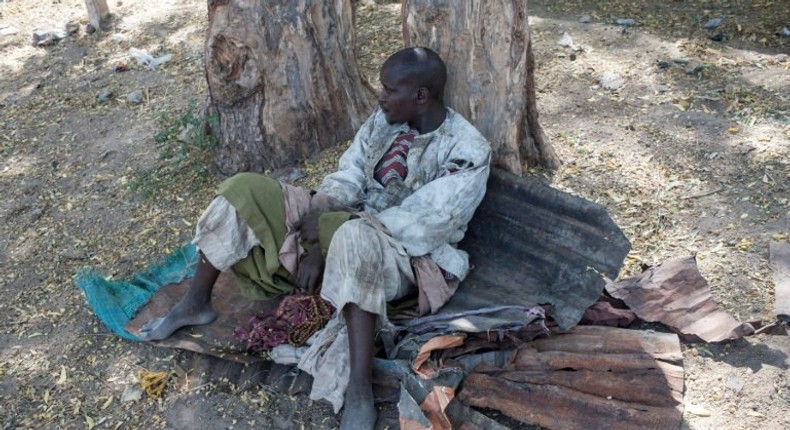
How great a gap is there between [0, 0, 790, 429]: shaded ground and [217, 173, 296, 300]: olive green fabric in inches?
18.2

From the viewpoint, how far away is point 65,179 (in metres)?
5.00

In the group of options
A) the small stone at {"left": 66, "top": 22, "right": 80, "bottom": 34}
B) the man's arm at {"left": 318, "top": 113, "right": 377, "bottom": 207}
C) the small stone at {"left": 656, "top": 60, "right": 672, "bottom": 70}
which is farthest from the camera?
the small stone at {"left": 66, "top": 22, "right": 80, "bottom": 34}

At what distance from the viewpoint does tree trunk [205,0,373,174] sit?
4.26m

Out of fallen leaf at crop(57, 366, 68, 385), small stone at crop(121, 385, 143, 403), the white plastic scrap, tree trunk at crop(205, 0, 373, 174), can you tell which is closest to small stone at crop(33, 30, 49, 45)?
the white plastic scrap

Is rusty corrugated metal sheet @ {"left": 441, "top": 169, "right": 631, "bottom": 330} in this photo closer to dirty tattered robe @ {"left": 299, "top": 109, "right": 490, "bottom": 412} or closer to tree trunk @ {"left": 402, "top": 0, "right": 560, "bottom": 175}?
dirty tattered robe @ {"left": 299, "top": 109, "right": 490, "bottom": 412}

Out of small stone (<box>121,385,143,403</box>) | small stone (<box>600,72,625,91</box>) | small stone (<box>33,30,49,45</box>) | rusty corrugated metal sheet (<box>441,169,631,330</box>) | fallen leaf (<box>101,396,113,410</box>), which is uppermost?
small stone (<box>33,30,49,45</box>)

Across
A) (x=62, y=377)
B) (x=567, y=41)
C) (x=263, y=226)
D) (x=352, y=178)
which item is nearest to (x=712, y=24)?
(x=567, y=41)

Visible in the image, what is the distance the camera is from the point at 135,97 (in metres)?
5.78

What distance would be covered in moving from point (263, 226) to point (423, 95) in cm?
90

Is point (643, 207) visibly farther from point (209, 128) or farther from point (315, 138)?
point (209, 128)

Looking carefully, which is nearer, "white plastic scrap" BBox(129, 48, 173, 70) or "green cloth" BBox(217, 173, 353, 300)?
"green cloth" BBox(217, 173, 353, 300)

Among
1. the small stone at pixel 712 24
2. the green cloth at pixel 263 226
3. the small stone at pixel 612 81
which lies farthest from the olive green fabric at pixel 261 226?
the small stone at pixel 712 24

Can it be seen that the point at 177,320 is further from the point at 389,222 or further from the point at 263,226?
the point at 389,222

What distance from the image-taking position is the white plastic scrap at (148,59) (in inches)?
246
